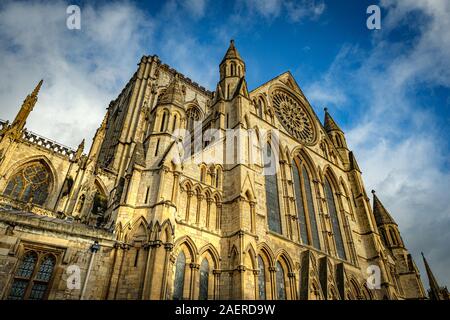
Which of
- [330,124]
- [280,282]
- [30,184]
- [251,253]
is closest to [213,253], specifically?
[251,253]

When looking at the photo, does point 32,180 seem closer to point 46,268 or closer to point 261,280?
point 46,268

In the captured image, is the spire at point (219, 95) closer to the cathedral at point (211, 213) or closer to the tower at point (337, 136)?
the cathedral at point (211, 213)

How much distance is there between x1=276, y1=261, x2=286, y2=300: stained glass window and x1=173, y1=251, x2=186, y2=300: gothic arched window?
541 cm

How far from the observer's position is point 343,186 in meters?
24.7

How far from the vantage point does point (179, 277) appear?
11.8 metres

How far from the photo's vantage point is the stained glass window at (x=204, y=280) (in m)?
12.2

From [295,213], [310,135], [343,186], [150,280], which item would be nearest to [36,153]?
[150,280]

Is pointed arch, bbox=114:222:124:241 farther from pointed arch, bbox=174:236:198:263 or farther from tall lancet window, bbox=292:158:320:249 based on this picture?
tall lancet window, bbox=292:158:320:249

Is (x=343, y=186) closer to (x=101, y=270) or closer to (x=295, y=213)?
(x=295, y=213)

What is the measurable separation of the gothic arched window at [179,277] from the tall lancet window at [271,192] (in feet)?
19.6

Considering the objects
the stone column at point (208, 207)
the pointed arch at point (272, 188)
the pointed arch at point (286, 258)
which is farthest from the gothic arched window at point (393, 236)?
the stone column at point (208, 207)

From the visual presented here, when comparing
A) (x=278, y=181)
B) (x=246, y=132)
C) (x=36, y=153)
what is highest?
(x=36, y=153)

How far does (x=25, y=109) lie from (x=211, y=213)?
61.6 ft
